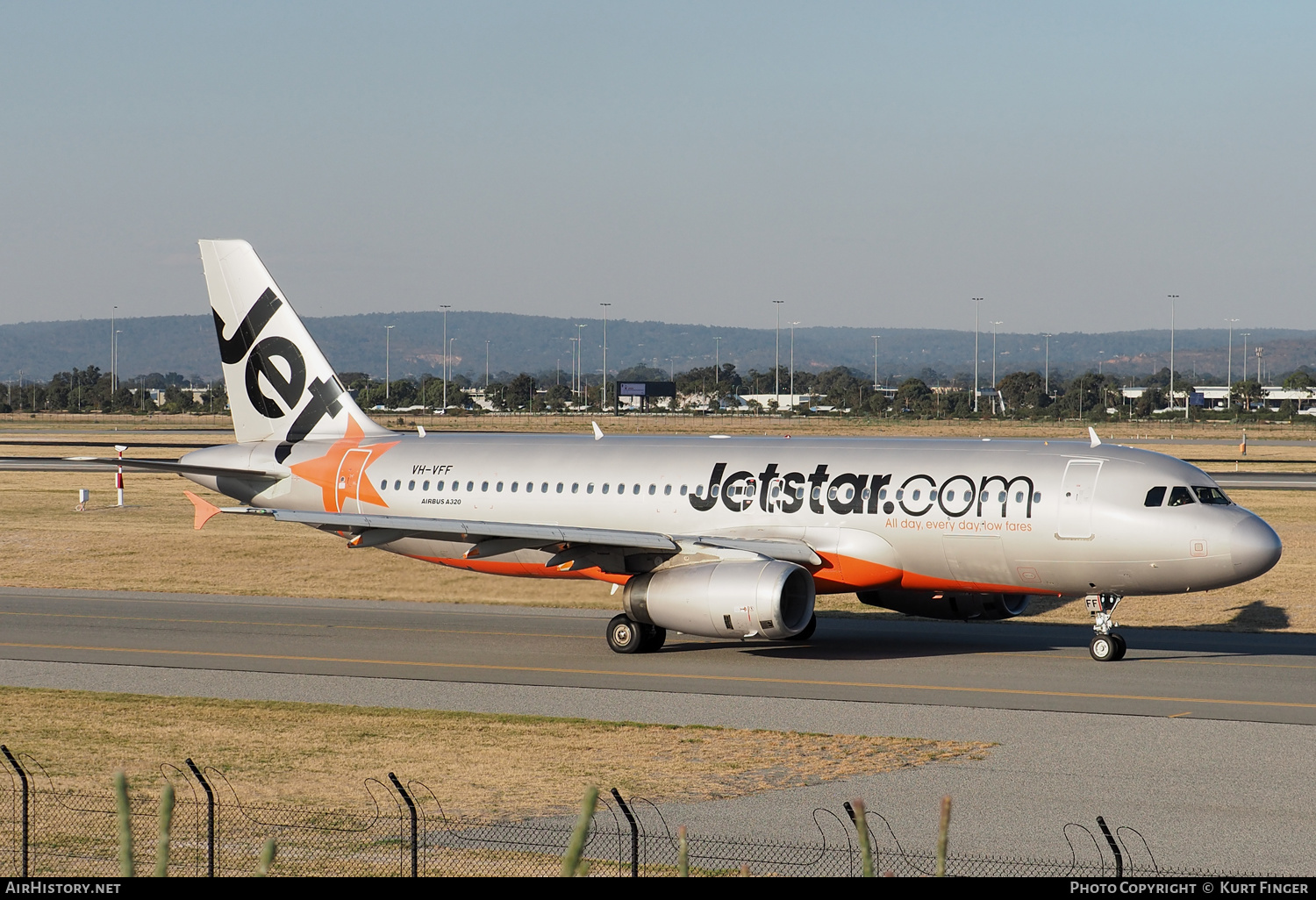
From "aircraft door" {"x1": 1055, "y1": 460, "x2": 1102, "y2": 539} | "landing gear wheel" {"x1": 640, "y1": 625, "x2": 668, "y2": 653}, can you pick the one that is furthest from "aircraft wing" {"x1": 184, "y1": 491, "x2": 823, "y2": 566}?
"aircraft door" {"x1": 1055, "y1": 460, "x2": 1102, "y2": 539}

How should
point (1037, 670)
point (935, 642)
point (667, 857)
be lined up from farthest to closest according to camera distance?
point (935, 642), point (1037, 670), point (667, 857)

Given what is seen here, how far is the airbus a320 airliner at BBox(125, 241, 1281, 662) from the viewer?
28.0 metres

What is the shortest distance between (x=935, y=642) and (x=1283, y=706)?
924cm

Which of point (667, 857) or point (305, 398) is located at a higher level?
point (305, 398)

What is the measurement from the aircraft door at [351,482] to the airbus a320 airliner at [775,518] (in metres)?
0.05

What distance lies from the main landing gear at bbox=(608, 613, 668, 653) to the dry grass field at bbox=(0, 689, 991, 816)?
7.28 m

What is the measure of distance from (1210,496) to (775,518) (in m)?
8.54

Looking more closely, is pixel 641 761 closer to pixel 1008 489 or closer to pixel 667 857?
pixel 667 857

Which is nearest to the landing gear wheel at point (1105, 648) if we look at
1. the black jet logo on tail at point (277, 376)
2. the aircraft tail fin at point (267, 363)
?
the aircraft tail fin at point (267, 363)

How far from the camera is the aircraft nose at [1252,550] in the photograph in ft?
89.2

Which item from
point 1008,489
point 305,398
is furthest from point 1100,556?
point 305,398

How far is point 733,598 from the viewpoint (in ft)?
90.8

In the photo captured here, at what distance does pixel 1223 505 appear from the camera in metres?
28.2

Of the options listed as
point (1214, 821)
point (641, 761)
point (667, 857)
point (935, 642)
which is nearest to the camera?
point (667, 857)
